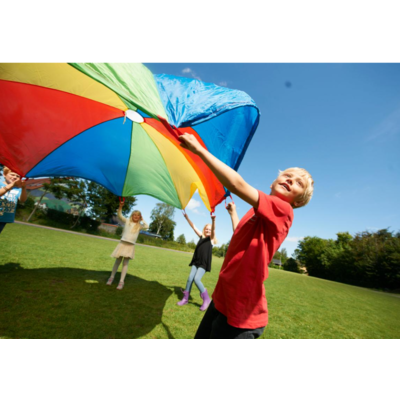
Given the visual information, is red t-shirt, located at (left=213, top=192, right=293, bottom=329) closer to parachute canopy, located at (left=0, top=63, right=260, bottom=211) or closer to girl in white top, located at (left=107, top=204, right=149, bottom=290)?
parachute canopy, located at (left=0, top=63, right=260, bottom=211)

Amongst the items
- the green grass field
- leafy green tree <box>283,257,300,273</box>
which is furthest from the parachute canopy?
leafy green tree <box>283,257,300,273</box>

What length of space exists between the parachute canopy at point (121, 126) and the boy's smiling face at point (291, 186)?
1049 mm

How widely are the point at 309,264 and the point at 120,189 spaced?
72760mm

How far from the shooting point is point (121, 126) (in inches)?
143

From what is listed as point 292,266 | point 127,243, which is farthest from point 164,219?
point 127,243

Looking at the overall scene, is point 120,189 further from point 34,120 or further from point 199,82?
point 199,82

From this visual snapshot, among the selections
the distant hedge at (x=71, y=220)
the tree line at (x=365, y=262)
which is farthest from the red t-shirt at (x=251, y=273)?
the tree line at (x=365, y=262)

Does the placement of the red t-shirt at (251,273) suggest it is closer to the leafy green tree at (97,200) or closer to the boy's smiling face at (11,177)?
the boy's smiling face at (11,177)

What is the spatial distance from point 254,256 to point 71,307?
3937 mm

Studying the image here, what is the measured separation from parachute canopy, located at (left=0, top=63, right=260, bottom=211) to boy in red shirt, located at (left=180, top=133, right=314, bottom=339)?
108 cm

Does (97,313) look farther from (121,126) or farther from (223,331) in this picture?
(121,126)

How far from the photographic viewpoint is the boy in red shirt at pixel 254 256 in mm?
1256

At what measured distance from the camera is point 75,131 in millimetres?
3637
